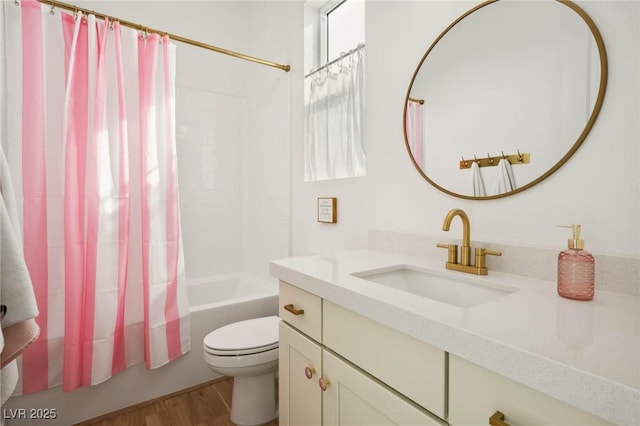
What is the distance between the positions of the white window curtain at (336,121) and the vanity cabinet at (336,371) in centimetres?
91

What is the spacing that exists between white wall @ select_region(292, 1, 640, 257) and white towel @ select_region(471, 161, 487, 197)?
37 millimetres

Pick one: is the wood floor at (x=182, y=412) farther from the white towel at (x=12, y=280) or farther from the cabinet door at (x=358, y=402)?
the white towel at (x=12, y=280)

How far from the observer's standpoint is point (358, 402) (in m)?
0.82

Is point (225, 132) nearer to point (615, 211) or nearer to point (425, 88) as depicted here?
point (425, 88)

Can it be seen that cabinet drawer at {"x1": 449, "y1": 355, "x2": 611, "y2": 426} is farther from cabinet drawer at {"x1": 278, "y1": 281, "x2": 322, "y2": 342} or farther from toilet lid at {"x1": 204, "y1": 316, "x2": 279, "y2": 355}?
toilet lid at {"x1": 204, "y1": 316, "x2": 279, "y2": 355}

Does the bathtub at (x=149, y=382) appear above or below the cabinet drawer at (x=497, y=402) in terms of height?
below

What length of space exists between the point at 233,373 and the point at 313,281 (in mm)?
815

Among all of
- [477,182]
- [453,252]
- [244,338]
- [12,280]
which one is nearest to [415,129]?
[477,182]

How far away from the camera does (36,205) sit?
1.45 meters

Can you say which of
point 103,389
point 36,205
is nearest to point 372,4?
point 36,205

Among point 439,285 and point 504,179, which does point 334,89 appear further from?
point 439,285

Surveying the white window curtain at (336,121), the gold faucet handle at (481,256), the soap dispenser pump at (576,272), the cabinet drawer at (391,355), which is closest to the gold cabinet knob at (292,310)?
the cabinet drawer at (391,355)

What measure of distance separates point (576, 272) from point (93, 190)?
77.6 inches

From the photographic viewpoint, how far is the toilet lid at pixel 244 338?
1.43m
